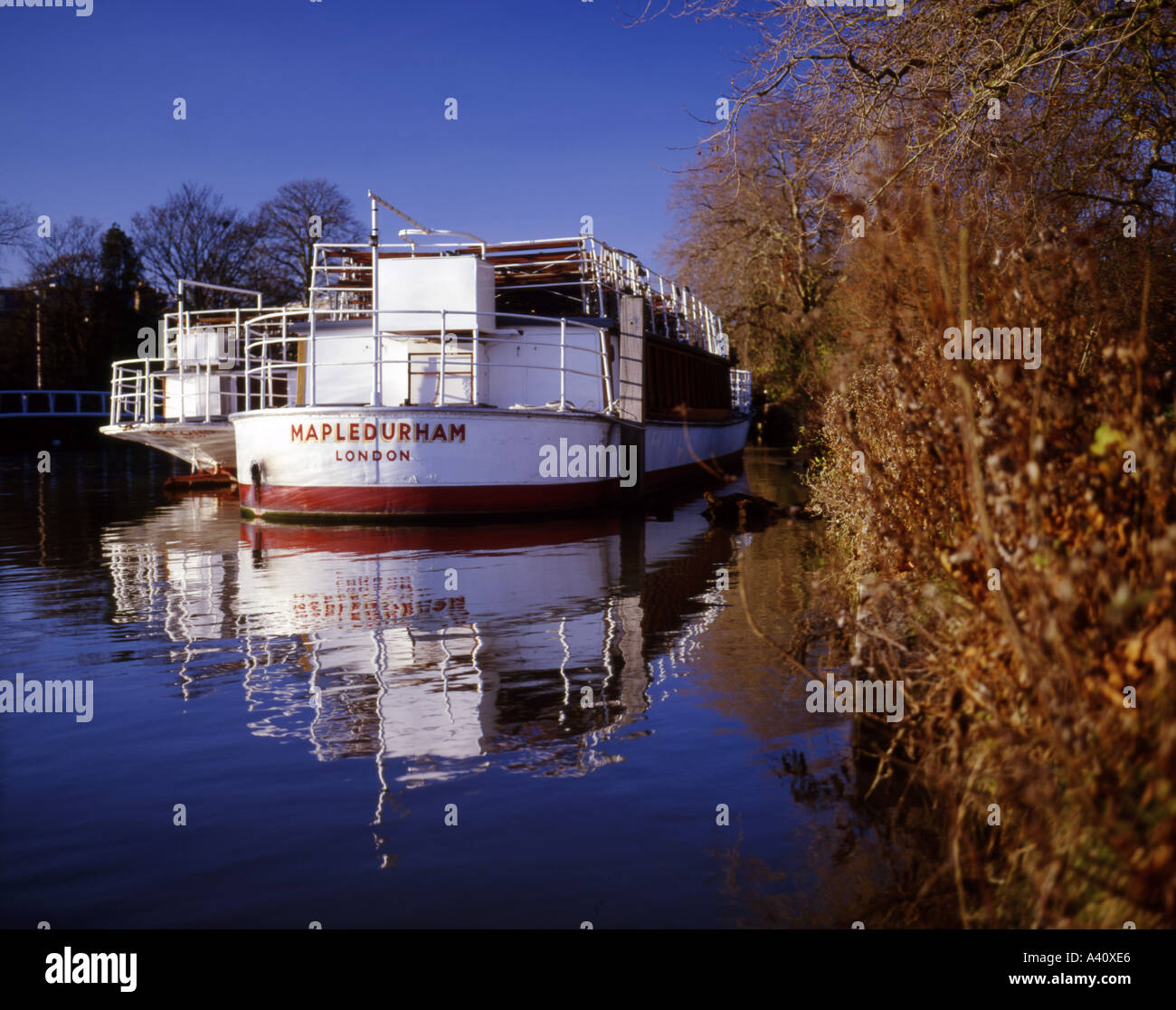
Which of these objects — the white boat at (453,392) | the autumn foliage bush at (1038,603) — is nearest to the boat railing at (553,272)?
the white boat at (453,392)

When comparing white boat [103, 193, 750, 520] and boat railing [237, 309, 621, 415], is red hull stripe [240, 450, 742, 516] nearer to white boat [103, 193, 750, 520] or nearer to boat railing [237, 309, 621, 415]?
white boat [103, 193, 750, 520]

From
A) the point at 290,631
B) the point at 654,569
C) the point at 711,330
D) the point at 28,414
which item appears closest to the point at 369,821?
the point at 290,631

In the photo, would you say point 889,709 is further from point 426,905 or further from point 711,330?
point 711,330

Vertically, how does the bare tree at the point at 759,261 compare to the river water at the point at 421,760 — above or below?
above

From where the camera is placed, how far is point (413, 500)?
52.1ft

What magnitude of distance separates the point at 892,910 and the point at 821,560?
8416 mm

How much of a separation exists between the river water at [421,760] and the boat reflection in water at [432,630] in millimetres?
38

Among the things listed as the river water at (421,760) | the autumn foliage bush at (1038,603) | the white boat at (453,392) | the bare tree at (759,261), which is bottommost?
the river water at (421,760)

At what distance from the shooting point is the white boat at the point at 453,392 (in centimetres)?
1581

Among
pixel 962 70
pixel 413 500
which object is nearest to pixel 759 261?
pixel 413 500

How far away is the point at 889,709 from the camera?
486cm

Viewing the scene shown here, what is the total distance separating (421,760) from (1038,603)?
124 inches

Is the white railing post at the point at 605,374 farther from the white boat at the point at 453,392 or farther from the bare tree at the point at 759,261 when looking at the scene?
the bare tree at the point at 759,261

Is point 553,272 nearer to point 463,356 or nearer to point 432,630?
point 463,356
